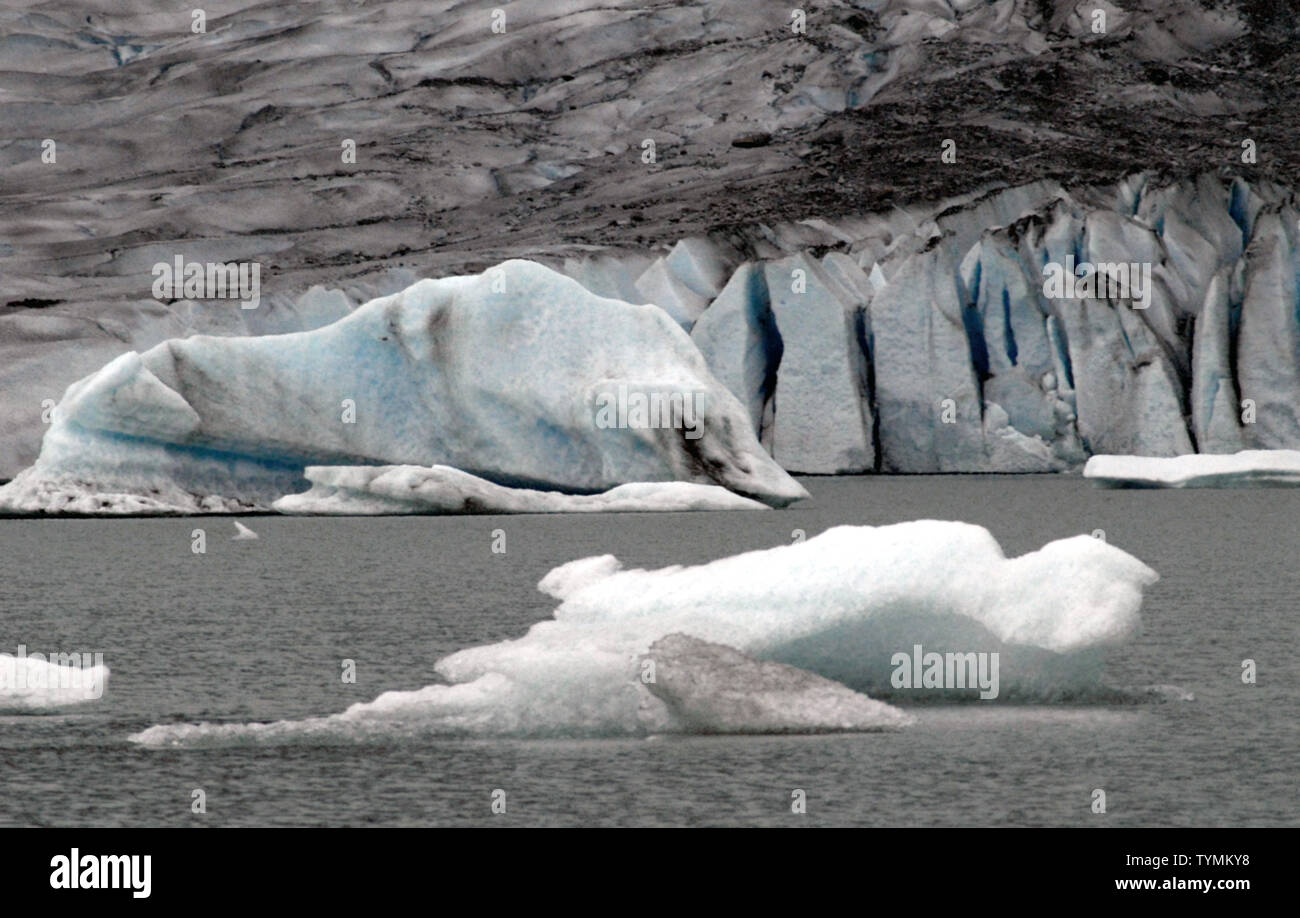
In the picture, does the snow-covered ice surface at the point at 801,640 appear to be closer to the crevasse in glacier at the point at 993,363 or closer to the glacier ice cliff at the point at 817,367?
the glacier ice cliff at the point at 817,367

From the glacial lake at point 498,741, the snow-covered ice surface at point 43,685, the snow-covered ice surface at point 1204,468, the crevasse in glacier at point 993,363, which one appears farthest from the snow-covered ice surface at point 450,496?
the snow-covered ice surface at point 43,685

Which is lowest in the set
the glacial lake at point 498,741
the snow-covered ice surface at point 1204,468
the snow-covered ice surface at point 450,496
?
the glacial lake at point 498,741

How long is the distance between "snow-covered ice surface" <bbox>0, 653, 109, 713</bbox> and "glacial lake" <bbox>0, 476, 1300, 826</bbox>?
149 millimetres

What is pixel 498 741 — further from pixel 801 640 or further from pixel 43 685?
pixel 43 685

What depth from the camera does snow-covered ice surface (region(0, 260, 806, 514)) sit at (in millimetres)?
24109

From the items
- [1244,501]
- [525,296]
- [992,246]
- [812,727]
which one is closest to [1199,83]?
[992,246]

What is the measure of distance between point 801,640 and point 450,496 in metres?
15.2

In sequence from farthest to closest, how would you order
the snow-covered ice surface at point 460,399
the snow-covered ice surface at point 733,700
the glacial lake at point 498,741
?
1. the snow-covered ice surface at point 460,399
2. the snow-covered ice surface at point 733,700
3. the glacial lake at point 498,741

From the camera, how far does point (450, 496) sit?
24359 mm

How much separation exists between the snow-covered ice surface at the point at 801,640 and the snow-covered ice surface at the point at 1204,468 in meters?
22.1

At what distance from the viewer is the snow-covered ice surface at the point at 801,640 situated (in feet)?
29.1

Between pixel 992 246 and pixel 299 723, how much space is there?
88.8ft

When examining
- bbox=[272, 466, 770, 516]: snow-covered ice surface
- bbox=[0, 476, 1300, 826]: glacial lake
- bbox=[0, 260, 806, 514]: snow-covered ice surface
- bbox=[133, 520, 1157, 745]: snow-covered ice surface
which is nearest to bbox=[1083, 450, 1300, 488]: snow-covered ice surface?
bbox=[0, 260, 806, 514]: snow-covered ice surface
